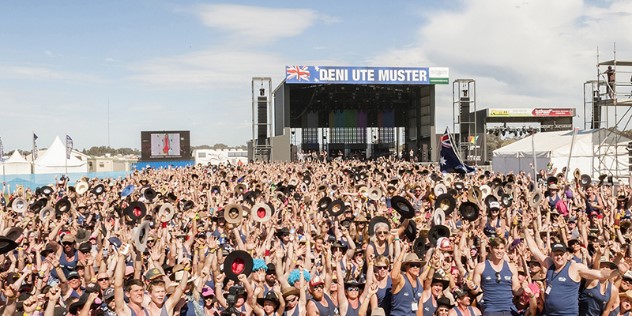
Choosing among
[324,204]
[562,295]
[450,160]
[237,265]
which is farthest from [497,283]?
[450,160]

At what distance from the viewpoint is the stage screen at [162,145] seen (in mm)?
56291

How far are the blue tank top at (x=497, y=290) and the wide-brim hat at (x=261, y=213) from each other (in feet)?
15.9


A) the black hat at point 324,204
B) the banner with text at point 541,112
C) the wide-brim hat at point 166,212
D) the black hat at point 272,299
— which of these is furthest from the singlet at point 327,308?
the banner with text at point 541,112

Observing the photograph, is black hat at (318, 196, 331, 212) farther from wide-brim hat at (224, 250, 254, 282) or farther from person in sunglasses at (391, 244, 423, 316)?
person in sunglasses at (391, 244, 423, 316)

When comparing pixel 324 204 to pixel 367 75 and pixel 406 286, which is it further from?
pixel 367 75

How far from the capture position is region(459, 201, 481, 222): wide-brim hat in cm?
1111

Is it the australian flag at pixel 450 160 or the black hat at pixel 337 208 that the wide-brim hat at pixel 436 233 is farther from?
the australian flag at pixel 450 160

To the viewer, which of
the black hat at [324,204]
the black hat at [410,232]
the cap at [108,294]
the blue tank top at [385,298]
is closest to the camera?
the cap at [108,294]

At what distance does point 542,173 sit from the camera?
79.7 ft

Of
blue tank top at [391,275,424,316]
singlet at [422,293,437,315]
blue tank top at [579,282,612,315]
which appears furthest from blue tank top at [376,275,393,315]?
blue tank top at [579,282,612,315]

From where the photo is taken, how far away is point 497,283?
23.9ft

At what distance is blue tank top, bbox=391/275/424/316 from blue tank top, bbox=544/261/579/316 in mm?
1434

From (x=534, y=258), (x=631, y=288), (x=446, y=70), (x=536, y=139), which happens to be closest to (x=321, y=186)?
(x=534, y=258)

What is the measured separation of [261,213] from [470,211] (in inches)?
152
